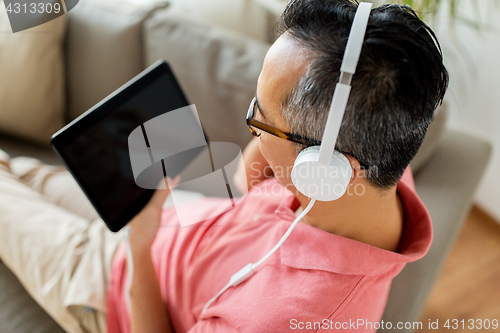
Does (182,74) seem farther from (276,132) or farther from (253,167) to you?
(276,132)

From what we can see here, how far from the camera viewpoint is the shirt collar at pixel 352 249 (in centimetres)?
61

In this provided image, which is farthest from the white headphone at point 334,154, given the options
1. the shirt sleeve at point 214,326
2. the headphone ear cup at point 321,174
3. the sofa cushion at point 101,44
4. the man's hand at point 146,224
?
the sofa cushion at point 101,44

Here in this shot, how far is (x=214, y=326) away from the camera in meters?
0.63

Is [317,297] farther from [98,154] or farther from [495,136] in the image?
[495,136]

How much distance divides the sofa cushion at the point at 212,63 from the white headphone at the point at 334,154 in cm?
63

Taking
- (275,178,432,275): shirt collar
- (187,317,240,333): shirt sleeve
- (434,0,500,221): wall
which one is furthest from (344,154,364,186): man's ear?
(434,0,500,221): wall

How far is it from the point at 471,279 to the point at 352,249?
120 cm

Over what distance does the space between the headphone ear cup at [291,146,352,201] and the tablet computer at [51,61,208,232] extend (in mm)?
348

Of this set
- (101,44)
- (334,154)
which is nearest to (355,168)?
(334,154)

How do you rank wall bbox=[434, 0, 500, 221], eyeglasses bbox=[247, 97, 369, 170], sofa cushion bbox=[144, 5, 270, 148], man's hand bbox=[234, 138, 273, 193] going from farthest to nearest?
1. wall bbox=[434, 0, 500, 221]
2. sofa cushion bbox=[144, 5, 270, 148]
3. man's hand bbox=[234, 138, 273, 193]
4. eyeglasses bbox=[247, 97, 369, 170]

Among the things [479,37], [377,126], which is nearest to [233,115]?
[377,126]

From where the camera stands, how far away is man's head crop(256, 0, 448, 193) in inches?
17.6

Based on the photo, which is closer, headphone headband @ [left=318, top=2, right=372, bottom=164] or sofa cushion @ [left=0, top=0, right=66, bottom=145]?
headphone headband @ [left=318, top=2, right=372, bottom=164]

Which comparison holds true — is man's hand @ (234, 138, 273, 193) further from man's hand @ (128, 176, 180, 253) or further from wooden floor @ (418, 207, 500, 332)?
wooden floor @ (418, 207, 500, 332)
